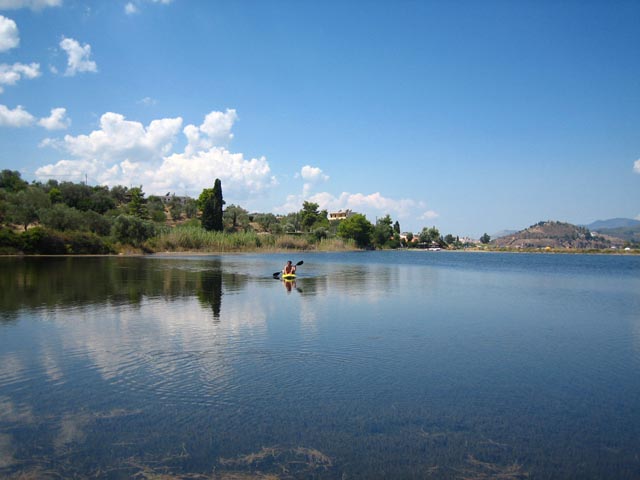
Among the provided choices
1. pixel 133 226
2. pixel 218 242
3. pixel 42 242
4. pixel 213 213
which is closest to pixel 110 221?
pixel 133 226

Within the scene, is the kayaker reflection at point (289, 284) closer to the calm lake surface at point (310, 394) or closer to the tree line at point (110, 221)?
the calm lake surface at point (310, 394)

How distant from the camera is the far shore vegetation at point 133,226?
57875mm

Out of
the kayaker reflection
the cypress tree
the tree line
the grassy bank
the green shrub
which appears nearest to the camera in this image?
the kayaker reflection

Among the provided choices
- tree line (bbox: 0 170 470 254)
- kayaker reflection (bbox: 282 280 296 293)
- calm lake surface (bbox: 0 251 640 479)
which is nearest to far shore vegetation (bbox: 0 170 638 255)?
tree line (bbox: 0 170 470 254)

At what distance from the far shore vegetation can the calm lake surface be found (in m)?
43.0

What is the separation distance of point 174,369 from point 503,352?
342 inches

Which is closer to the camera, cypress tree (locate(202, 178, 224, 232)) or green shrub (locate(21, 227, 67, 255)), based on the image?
green shrub (locate(21, 227, 67, 255))

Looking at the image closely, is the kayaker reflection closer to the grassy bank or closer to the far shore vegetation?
the far shore vegetation

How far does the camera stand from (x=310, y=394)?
29.7 ft

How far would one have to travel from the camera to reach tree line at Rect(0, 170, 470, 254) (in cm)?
5731

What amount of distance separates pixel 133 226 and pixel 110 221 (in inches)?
176

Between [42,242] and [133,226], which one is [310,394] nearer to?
[42,242]

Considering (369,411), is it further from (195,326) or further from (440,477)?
(195,326)

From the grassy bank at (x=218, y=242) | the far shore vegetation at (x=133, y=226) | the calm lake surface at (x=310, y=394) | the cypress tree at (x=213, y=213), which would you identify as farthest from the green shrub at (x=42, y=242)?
the calm lake surface at (x=310, y=394)
